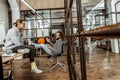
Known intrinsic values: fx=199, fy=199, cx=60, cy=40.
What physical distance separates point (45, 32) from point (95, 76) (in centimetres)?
546

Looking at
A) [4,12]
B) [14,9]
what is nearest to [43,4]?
[14,9]

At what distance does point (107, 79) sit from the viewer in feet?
12.3

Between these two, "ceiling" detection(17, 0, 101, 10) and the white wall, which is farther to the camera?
"ceiling" detection(17, 0, 101, 10)

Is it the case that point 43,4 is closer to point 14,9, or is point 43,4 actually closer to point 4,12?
point 14,9

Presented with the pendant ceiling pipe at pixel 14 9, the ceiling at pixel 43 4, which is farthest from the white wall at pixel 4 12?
the ceiling at pixel 43 4

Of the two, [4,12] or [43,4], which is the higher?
[43,4]

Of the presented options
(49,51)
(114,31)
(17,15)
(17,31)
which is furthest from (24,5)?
(114,31)

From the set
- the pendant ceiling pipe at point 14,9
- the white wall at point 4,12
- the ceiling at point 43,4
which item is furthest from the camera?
the ceiling at point 43,4

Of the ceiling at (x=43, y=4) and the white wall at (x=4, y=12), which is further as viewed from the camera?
the ceiling at (x=43, y=4)

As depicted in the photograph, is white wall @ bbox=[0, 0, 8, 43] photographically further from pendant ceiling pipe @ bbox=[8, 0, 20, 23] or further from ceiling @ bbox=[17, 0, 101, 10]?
ceiling @ bbox=[17, 0, 101, 10]

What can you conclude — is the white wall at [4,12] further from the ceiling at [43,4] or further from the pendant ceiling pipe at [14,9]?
the ceiling at [43,4]

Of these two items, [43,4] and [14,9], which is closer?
[14,9]

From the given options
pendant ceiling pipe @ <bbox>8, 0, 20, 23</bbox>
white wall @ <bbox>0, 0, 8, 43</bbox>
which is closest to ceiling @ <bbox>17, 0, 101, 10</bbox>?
pendant ceiling pipe @ <bbox>8, 0, 20, 23</bbox>

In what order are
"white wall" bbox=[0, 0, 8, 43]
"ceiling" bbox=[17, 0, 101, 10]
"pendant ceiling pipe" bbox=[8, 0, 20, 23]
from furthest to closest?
"ceiling" bbox=[17, 0, 101, 10], "white wall" bbox=[0, 0, 8, 43], "pendant ceiling pipe" bbox=[8, 0, 20, 23]
